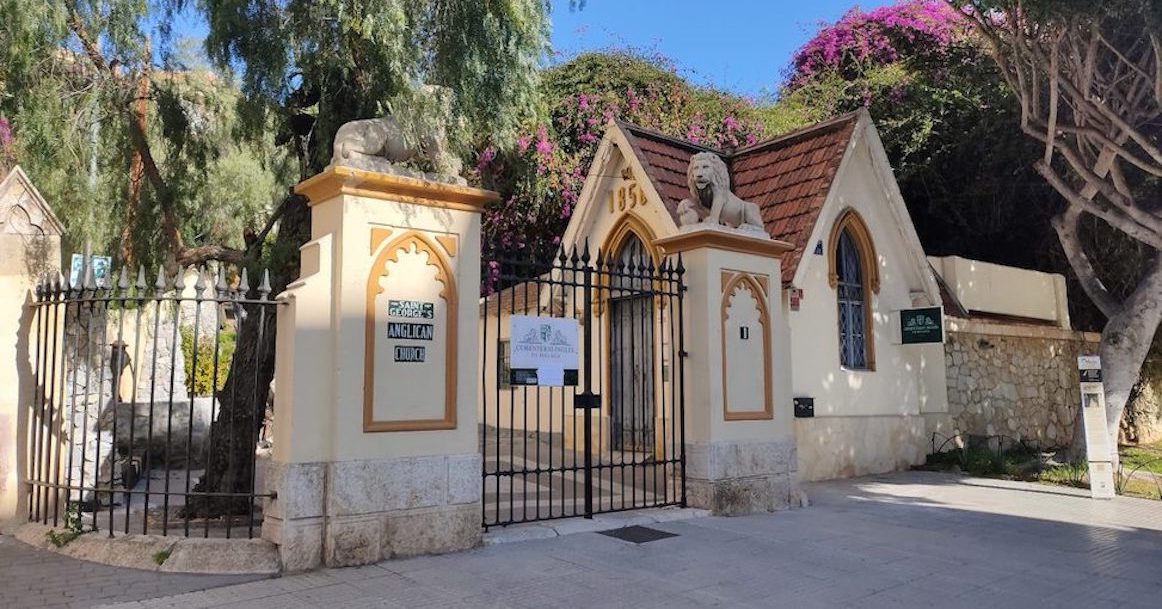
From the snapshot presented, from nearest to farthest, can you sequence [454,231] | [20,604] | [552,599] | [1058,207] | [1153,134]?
[20,604] < [552,599] < [454,231] < [1153,134] < [1058,207]

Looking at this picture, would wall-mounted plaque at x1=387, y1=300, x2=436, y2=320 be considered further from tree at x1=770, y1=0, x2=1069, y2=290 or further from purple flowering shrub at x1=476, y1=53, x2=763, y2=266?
tree at x1=770, y1=0, x2=1069, y2=290

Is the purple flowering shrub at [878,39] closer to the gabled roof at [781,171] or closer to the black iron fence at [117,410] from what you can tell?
the gabled roof at [781,171]

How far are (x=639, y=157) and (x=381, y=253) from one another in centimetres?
743

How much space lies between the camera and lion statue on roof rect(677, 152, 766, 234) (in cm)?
930

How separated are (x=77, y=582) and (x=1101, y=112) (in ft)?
44.0

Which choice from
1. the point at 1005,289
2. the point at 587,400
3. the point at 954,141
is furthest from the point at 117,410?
the point at 954,141

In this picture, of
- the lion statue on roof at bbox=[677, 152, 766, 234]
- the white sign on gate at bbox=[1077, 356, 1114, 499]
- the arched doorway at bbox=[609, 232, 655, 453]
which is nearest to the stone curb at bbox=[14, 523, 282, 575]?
the lion statue on roof at bbox=[677, 152, 766, 234]

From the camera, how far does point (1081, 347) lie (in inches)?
708

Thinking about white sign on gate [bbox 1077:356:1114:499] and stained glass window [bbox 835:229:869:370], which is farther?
stained glass window [bbox 835:229:869:370]

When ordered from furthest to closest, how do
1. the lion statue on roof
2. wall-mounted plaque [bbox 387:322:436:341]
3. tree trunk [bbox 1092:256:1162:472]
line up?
tree trunk [bbox 1092:256:1162:472], the lion statue on roof, wall-mounted plaque [bbox 387:322:436:341]

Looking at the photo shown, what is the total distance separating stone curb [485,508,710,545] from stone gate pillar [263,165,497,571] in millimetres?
477

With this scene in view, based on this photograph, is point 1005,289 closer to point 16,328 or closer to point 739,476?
point 739,476

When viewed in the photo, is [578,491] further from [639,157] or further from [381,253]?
[639,157]

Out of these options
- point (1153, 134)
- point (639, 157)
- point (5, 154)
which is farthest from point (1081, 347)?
point (5, 154)
